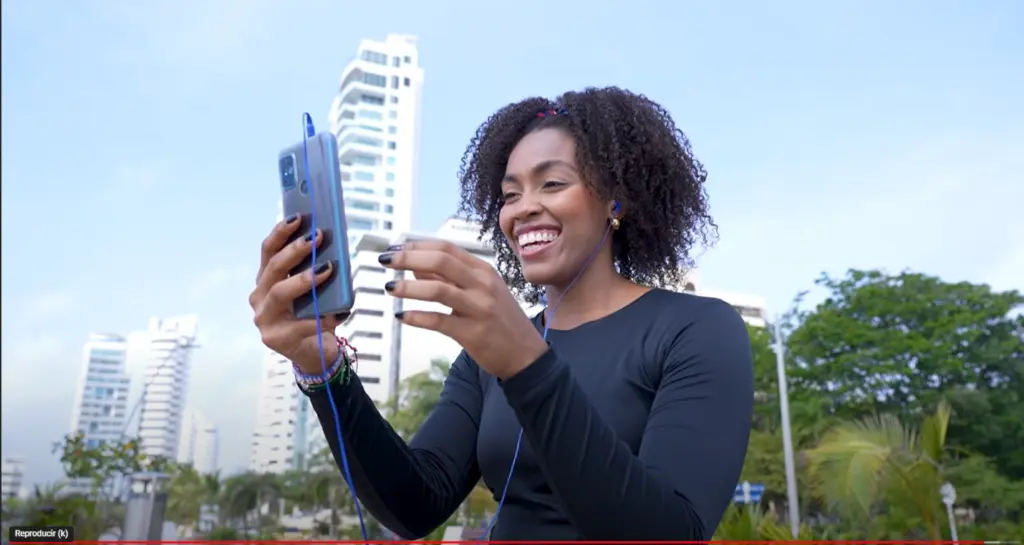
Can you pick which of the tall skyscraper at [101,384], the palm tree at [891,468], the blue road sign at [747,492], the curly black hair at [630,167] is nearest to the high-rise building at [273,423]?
the tall skyscraper at [101,384]

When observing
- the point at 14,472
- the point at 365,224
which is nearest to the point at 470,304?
the point at 365,224

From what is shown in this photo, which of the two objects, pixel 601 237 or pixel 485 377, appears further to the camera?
pixel 485 377

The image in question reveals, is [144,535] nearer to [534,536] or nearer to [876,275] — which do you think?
[534,536]

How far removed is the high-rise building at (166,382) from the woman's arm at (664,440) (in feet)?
298

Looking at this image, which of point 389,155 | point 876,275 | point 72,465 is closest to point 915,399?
point 876,275

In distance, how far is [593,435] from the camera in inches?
35.7

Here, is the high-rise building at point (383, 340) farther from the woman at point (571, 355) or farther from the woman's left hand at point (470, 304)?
the woman's left hand at point (470, 304)

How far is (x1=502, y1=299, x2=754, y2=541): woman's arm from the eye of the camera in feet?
2.93

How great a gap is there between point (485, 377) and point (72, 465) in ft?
91.5

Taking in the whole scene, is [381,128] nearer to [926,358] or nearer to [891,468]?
[926,358]

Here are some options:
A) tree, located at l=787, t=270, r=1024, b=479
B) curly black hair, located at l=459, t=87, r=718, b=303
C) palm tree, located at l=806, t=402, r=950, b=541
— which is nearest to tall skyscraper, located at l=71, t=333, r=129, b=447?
tree, located at l=787, t=270, r=1024, b=479

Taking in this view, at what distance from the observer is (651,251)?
1.74 m

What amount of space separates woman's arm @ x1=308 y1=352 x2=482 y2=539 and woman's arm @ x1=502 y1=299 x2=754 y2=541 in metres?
0.44

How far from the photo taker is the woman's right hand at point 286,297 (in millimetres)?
1072
